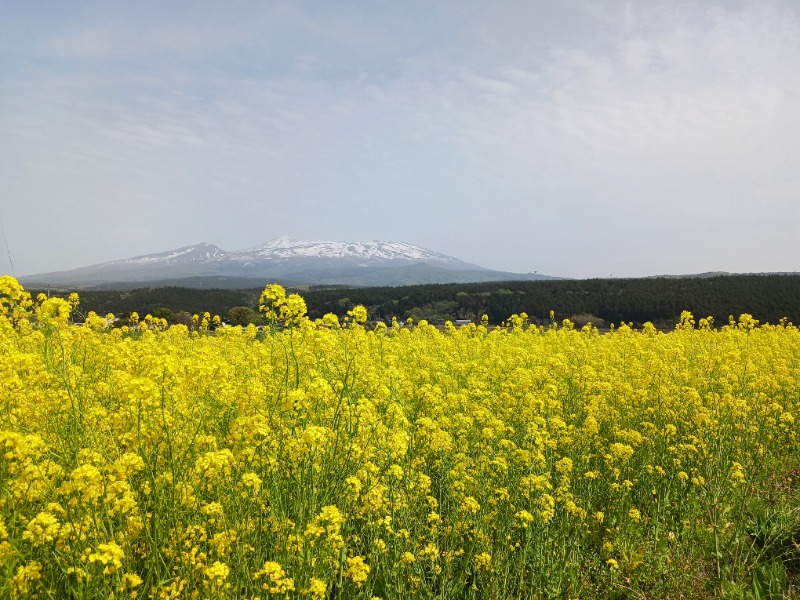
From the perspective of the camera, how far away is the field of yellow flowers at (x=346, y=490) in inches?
125

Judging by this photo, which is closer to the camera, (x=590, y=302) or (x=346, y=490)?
(x=346, y=490)

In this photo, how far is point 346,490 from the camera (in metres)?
3.90

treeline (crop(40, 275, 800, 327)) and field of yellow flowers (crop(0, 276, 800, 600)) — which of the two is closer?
field of yellow flowers (crop(0, 276, 800, 600))

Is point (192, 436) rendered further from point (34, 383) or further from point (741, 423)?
point (741, 423)

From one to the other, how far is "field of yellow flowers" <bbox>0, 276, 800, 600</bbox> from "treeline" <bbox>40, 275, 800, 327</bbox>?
3571cm

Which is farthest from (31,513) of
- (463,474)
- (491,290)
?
(491,290)

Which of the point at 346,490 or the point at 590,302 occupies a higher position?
the point at 590,302

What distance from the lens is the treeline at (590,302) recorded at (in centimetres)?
4103

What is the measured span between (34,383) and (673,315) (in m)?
45.7

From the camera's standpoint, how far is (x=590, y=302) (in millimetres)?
49562

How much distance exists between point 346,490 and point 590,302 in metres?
50.0

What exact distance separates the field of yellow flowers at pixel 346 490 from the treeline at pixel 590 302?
3571 centimetres

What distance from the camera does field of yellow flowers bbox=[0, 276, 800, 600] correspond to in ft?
10.4

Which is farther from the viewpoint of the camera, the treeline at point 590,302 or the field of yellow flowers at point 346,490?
the treeline at point 590,302
